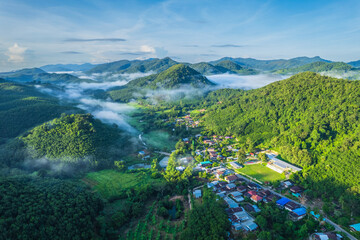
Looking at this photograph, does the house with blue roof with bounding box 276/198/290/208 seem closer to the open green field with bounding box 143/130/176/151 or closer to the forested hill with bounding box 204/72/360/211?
the forested hill with bounding box 204/72/360/211

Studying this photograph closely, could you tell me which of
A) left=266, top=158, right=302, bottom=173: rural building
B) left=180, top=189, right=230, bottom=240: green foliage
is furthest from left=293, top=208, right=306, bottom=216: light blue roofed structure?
left=266, top=158, right=302, bottom=173: rural building

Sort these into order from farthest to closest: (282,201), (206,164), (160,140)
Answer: (160,140)
(206,164)
(282,201)

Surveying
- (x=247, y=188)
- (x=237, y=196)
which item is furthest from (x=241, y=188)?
(x=237, y=196)

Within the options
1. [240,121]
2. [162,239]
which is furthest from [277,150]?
[162,239]

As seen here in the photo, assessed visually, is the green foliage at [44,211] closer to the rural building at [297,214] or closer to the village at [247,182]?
the village at [247,182]

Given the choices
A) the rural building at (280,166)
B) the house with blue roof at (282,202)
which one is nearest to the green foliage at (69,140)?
the house with blue roof at (282,202)

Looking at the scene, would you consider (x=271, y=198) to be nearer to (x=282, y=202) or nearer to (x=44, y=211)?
(x=282, y=202)
